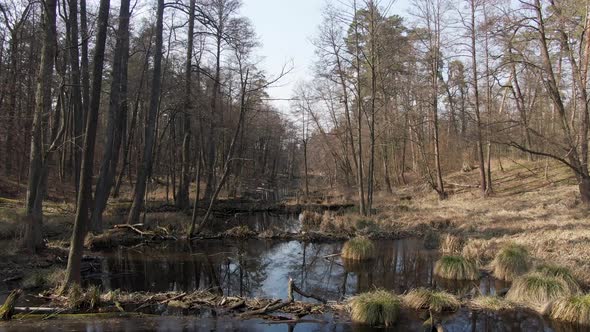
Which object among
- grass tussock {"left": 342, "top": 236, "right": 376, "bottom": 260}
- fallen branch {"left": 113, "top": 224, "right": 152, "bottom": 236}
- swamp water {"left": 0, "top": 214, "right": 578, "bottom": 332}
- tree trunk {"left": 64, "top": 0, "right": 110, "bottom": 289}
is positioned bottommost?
swamp water {"left": 0, "top": 214, "right": 578, "bottom": 332}

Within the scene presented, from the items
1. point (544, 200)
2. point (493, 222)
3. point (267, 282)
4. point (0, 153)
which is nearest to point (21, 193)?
point (0, 153)

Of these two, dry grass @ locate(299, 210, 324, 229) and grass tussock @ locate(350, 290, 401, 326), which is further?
dry grass @ locate(299, 210, 324, 229)

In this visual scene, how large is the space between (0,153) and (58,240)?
17.2m

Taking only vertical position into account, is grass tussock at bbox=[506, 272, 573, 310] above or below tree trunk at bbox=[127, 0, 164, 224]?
below

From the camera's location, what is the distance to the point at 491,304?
887 centimetres

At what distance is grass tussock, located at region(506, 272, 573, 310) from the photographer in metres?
8.81

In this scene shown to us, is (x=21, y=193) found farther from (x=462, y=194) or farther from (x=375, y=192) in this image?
(x=462, y=194)

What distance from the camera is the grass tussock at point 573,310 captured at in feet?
25.6

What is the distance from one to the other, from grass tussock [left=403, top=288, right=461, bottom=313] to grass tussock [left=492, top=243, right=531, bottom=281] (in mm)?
3231

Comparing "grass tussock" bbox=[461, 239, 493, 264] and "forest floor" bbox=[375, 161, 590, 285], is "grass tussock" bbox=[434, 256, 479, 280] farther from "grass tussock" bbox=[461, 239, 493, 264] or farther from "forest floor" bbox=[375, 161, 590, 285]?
"forest floor" bbox=[375, 161, 590, 285]

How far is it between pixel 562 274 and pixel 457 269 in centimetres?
255

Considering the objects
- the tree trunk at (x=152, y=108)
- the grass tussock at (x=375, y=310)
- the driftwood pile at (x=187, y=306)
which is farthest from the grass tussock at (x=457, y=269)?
the tree trunk at (x=152, y=108)

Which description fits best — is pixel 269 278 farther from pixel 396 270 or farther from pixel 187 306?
pixel 187 306

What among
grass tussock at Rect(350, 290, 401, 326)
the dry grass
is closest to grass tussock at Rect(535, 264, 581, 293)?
grass tussock at Rect(350, 290, 401, 326)
